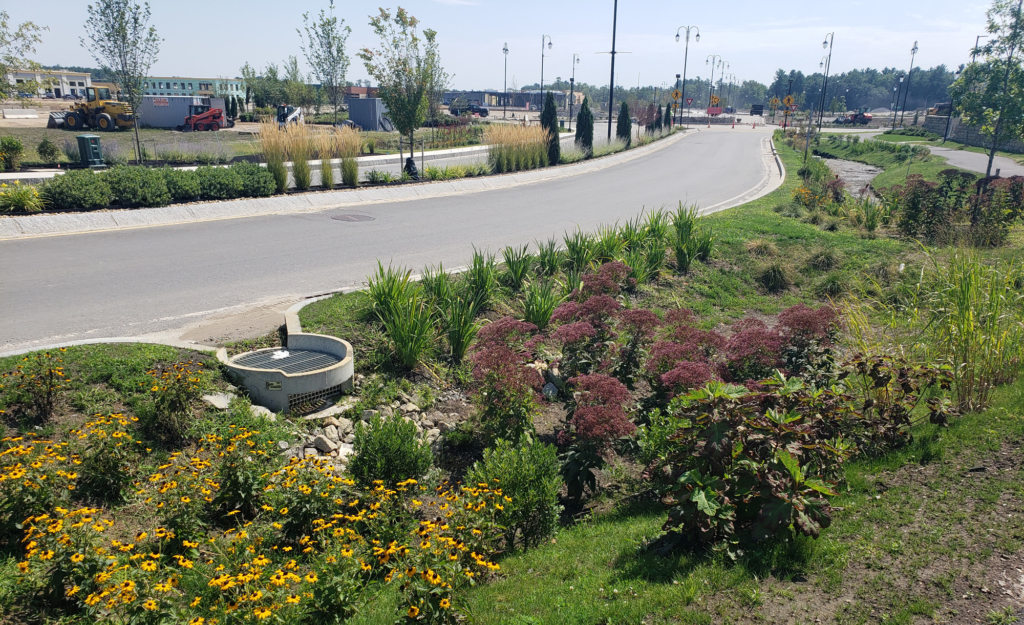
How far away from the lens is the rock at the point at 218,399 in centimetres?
586

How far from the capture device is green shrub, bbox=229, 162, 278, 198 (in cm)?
1588

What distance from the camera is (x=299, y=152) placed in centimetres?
1698

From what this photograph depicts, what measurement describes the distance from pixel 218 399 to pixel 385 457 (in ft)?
6.09

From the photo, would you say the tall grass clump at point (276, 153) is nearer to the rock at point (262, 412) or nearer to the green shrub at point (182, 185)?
the green shrub at point (182, 185)

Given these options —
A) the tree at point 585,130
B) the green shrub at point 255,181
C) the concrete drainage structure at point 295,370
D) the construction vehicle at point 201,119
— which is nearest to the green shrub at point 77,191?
the green shrub at point 255,181

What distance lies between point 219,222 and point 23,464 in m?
10.5

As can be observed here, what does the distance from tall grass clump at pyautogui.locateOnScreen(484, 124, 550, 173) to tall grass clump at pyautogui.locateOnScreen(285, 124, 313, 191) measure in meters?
8.26

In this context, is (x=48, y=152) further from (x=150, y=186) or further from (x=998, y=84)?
(x=998, y=84)

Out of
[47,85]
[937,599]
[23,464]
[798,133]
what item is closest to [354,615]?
[23,464]

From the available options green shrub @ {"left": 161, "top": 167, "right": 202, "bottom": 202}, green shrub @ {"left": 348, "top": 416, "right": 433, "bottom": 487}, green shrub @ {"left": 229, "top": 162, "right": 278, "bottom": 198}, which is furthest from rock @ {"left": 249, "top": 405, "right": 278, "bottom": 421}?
green shrub @ {"left": 229, "top": 162, "right": 278, "bottom": 198}

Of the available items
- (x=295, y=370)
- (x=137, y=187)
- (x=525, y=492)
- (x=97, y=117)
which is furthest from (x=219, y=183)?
(x=97, y=117)

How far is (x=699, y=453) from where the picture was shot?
4.12 metres

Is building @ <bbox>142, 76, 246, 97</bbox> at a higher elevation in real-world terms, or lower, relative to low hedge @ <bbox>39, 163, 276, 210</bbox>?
higher

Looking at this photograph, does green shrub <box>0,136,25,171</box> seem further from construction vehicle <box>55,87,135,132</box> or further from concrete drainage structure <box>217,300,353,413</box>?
concrete drainage structure <box>217,300,353,413</box>
